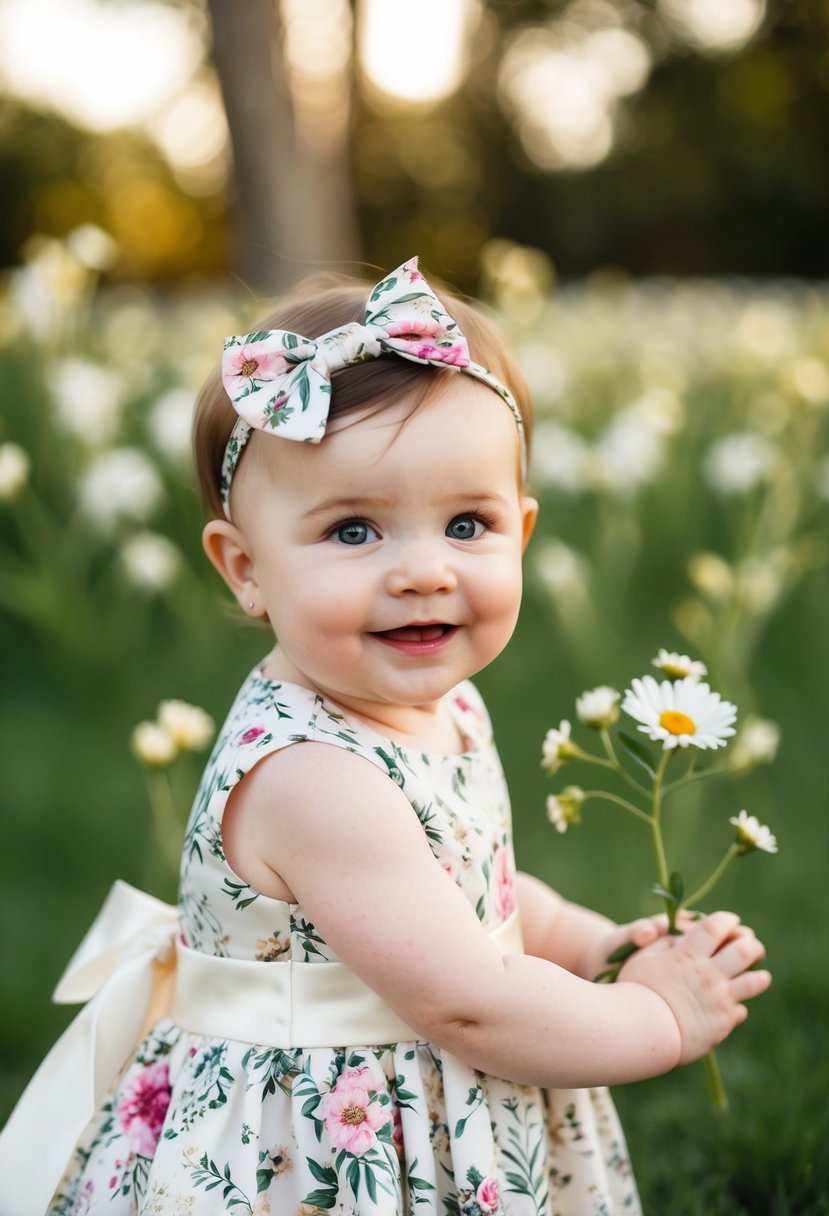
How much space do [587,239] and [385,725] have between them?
25.6m

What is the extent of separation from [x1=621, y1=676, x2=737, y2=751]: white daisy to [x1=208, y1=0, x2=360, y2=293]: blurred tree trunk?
19.3 feet

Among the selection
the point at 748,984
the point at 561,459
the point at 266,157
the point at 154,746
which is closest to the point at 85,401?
Answer: the point at 561,459

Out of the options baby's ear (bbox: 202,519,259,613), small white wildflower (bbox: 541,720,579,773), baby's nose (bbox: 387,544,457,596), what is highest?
baby's ear (bbox: 202,519,259,613)

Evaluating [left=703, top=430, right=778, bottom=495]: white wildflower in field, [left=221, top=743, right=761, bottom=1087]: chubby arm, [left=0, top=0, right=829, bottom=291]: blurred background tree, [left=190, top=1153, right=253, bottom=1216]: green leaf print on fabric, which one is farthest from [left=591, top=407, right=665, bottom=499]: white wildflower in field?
[left=0, top=0, right=829, bottom=291]: blurred background tree

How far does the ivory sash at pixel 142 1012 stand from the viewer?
1.25m

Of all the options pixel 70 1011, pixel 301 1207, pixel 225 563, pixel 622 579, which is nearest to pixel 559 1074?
pixel 301 1207

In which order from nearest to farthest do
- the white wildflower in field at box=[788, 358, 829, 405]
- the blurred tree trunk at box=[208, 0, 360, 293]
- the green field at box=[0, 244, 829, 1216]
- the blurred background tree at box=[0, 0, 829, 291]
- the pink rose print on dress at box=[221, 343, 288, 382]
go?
the pink rose print on dress at box=[221, 343, 288, 382] → the green field at box=[0, 244, 829, 1216] → the white wildflower in field at box=[788, 358, 829, 405] → the blurred tree trunk at box=[208, 0, 360, 293] → the blurred background tree at box=[0, 0, 829, 291]

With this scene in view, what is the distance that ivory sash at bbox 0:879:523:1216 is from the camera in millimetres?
1248

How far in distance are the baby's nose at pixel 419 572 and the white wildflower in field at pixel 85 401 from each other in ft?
6.66

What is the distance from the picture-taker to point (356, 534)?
124cm

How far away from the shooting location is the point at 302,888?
1.20 metres

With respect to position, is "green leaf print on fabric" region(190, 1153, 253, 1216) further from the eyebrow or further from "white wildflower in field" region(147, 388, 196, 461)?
"white wildflower in field" region(147, 388, 196, 461)

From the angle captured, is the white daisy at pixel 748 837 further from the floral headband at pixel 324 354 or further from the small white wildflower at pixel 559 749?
the floral headband at pixel 324 354

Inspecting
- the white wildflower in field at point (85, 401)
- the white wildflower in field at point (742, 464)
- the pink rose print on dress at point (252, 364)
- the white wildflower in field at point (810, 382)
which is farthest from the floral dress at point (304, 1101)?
the white wildflower in field at point (85, 401)
